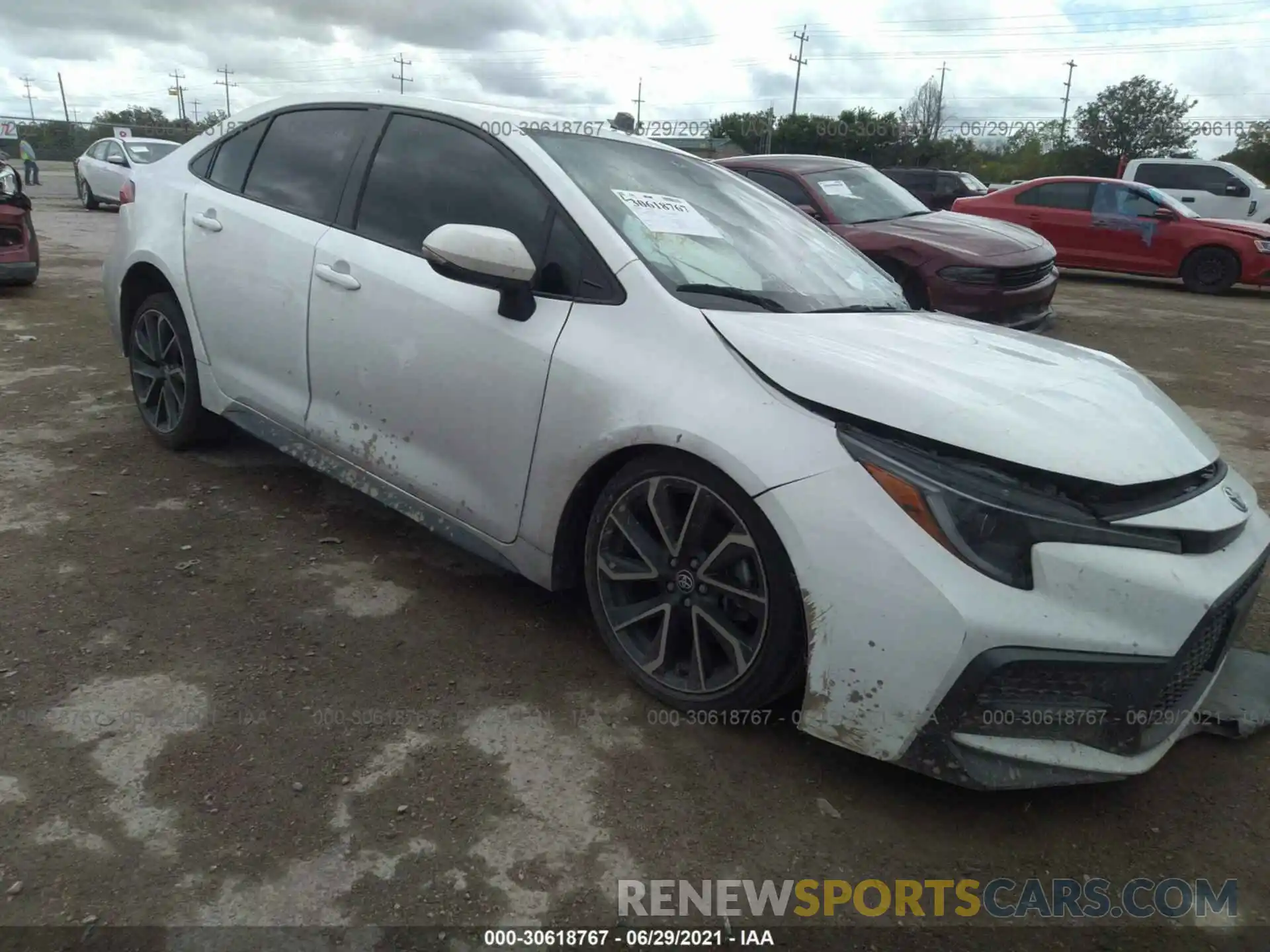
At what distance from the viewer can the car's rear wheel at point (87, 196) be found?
18328 mm

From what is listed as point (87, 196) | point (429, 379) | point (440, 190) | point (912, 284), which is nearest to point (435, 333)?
point (429, 379)

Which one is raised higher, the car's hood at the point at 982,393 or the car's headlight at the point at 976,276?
the car's hood at the point at 982,393

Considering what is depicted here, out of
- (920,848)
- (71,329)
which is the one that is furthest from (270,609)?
Result: (71,329)

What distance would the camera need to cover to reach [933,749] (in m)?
2.09

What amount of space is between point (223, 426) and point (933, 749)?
136 inches

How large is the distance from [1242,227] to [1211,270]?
2.05 feet

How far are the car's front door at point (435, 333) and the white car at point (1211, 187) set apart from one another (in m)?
16.5

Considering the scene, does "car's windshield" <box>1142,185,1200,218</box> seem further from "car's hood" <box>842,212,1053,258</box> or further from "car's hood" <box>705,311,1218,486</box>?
"car's hood" <box>705,311,1218,486</box>

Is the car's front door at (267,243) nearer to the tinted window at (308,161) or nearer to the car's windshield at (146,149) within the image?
the tinted window at (308,161)

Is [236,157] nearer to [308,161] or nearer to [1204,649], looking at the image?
[308,161]

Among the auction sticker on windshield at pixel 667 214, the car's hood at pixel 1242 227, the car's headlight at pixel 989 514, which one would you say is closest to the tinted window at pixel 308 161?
the auction sticker on windshield at pixel 667 214

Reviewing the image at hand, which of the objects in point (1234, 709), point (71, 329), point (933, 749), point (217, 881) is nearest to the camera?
point (217, 881)

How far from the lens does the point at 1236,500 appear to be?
7.98ft

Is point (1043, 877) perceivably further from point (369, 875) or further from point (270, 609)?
point (270, 609)
